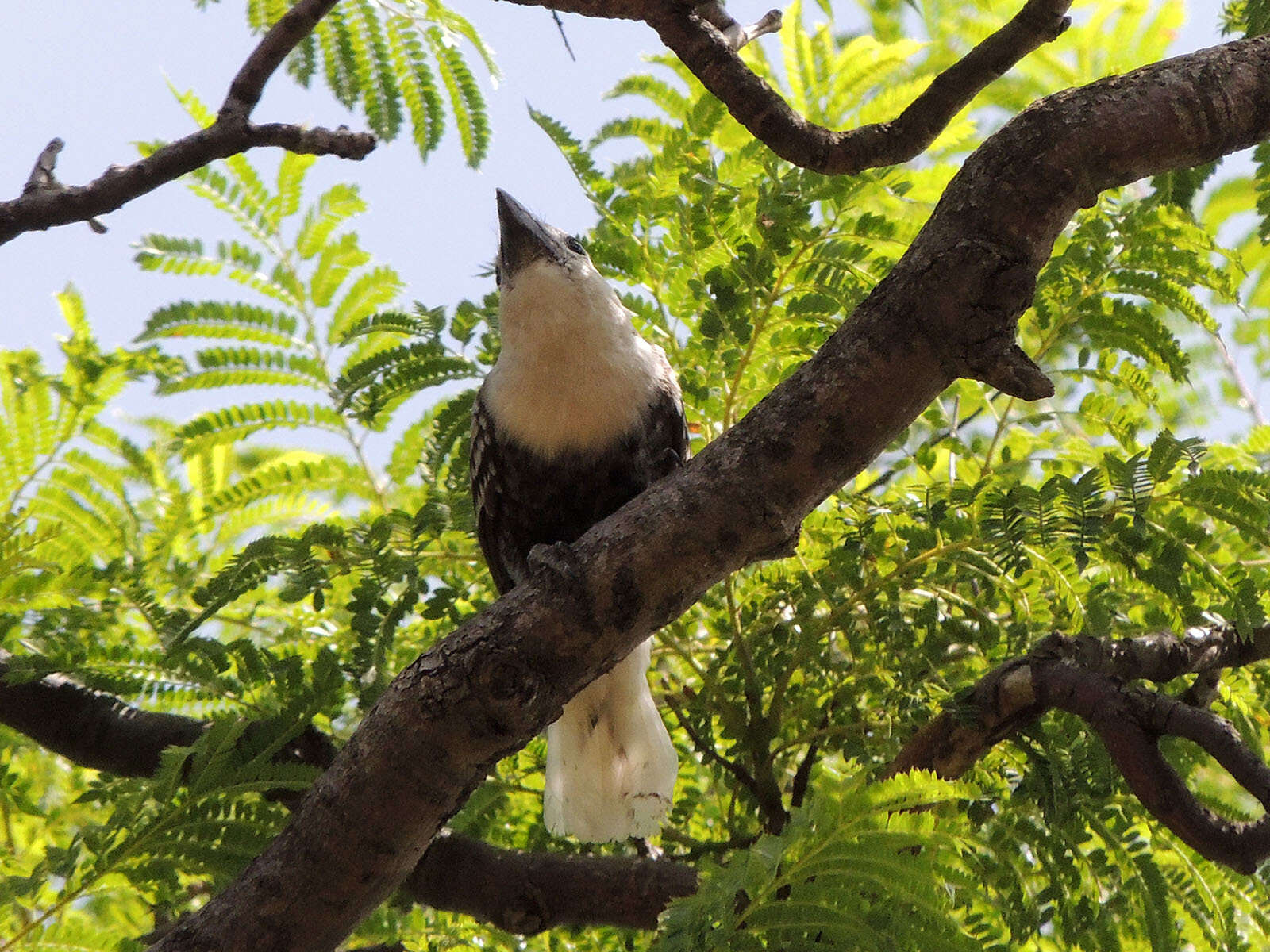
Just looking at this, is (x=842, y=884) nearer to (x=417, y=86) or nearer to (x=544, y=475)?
(x=544, y=475)

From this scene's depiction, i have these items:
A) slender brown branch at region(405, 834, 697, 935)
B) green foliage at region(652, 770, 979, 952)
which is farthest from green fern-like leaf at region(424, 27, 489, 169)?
green foliage at region(652, 770, 979, 952)

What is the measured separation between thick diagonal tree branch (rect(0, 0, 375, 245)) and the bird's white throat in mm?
735

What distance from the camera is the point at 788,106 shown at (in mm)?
2576

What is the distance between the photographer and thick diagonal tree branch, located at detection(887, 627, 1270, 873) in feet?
7.45

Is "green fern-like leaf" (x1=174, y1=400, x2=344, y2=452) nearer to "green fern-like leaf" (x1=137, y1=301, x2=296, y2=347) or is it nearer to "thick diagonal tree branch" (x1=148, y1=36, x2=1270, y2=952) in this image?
"green fern-like leaf" (x1=137, y1=301, x2=296, y2=347)

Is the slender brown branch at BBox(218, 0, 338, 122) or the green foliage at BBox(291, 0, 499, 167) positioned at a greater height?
the green foliage at BBox(291, 0, 499, 167)

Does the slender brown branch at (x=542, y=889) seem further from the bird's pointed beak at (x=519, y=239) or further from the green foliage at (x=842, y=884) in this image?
the bird's pointed beak at (x=519, y=239)

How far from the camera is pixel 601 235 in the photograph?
3.25 m

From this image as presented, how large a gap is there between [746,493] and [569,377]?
3.70 feet

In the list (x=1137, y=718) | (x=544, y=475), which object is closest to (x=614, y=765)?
(x=544, y=475)

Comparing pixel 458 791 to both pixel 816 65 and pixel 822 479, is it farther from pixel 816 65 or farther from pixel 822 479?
pixel 816 65

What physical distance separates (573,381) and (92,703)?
157 cm

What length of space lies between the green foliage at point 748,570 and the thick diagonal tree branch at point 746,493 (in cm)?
43

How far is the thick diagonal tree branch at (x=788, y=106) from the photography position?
8.38 ft
